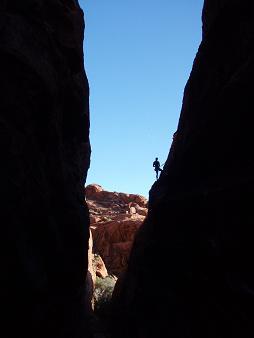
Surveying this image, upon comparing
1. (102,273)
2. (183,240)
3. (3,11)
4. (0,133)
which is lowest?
(102,273)

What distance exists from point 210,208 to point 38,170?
5916 millimetres

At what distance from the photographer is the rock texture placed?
35.7 feet

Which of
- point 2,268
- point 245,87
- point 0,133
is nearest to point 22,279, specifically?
point 2,268

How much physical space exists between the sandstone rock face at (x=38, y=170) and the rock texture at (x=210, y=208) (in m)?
4.13

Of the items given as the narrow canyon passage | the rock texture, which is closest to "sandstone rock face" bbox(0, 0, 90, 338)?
the narrow canyon passage

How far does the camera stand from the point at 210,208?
12.9 meters

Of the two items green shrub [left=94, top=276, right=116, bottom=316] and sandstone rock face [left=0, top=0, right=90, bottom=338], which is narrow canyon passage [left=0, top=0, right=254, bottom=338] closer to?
sandstone rock face [left=0, top=0, right=90, bottom=338]

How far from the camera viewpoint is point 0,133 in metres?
9.55

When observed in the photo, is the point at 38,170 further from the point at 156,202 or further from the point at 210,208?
the point at 156,202

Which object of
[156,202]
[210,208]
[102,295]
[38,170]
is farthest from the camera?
[102,295]

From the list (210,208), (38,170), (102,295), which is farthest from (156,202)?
(102,295)

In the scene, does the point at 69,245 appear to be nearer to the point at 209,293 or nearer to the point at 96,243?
the point at 209,293

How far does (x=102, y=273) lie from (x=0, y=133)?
2574 cm

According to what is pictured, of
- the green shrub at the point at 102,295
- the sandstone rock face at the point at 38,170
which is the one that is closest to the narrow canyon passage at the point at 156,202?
the sandstone rock face at the point at 38,170
